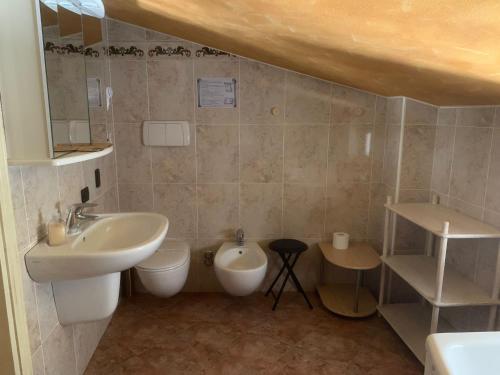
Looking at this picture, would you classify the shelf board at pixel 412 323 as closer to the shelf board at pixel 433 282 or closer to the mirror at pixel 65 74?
the shelf board at pixel 433 282

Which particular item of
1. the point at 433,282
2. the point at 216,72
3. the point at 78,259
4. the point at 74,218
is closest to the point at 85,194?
the point at 74,218

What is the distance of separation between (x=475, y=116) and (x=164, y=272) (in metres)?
2.18

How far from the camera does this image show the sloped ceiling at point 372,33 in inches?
33.5

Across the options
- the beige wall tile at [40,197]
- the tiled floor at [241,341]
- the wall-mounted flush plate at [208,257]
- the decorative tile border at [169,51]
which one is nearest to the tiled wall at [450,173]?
the tiled floor at [241,341]

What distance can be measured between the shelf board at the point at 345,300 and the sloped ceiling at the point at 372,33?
5.27 ft

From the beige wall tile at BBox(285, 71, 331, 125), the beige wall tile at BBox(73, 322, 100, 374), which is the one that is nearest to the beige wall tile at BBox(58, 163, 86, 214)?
the beige wall tile at BBox(73, 322, 100, 374)

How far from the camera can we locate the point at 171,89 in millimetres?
2812

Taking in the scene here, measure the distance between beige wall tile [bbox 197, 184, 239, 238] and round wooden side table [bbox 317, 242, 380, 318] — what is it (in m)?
0.76

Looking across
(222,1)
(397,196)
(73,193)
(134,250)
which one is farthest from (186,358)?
(222,1)

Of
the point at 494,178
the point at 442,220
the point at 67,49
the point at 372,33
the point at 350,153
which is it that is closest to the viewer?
the point at 372,33

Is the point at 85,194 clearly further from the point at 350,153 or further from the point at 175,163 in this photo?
the point at 350,153

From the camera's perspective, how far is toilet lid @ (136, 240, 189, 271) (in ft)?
8.14

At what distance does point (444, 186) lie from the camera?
2.55m

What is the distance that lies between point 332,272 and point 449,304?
121 centimetres
